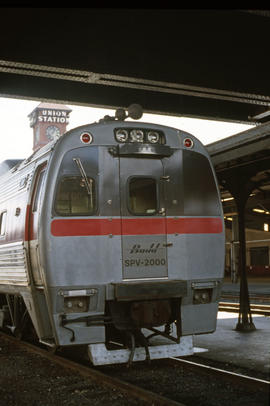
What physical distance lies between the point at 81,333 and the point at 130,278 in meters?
0.94

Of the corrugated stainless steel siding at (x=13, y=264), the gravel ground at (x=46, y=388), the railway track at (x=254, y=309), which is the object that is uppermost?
the corrugated stainless steel siding at (x=13, y=264)

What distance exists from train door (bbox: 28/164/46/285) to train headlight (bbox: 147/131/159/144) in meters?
1.54

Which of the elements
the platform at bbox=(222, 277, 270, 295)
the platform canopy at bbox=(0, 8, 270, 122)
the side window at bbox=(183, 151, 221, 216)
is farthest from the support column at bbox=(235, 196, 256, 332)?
the platform at bbox=(222, 277, 270, 295)

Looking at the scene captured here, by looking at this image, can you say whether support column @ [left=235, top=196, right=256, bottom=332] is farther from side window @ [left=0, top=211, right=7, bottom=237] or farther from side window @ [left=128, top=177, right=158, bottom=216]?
side window @ [left=0, top=211, right=7, bottom=237]

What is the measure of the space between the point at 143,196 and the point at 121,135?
0.91 m

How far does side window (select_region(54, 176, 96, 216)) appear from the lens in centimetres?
747

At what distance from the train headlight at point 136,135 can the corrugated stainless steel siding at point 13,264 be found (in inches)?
88.3

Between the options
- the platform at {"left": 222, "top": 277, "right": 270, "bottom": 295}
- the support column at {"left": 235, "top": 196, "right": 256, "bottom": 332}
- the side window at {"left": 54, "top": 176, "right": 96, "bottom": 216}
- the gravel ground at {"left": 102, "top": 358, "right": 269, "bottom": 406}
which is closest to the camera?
the gravel ground at {"left": 102, "top": 358, "right": 269, "bottom": 406}

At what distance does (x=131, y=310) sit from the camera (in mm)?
7516

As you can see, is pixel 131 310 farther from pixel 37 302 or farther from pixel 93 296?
pixel 37 302

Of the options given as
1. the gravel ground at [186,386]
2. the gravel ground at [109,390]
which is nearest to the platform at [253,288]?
the gravel ground at [186,386]

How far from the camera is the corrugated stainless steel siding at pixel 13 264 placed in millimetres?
8384

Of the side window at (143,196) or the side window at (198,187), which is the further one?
the side window at (198,187)

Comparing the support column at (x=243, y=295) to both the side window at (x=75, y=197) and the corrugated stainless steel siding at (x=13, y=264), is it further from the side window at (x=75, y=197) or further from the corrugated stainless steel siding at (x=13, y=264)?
the side window at (x=75, y=197)
